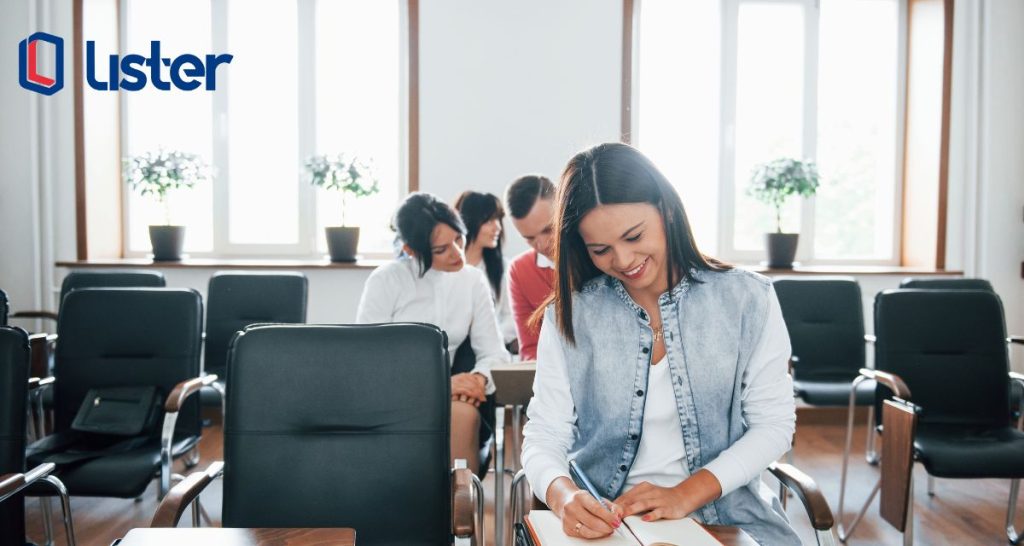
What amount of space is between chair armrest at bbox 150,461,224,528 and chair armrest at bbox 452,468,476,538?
51cm

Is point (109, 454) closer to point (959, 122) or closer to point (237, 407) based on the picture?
point (237, 407)

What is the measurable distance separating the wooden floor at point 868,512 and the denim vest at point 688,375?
1.64m

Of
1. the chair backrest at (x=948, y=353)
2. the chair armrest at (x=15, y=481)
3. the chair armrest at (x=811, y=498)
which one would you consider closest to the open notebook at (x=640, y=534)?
the chair armrest at (x=811, y=498)

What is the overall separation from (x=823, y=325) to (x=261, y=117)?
12.1 feet

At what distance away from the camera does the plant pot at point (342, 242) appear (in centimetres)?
486

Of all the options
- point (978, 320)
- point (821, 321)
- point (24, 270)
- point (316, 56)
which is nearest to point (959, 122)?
point (821, 321)

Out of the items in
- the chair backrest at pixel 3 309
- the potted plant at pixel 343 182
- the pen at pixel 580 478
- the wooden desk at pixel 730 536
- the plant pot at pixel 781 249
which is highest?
the potted plant at pixel 343 182

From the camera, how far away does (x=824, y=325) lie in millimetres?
3947

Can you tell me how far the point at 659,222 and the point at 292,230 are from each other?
166 inches

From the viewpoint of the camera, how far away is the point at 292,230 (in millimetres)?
5277

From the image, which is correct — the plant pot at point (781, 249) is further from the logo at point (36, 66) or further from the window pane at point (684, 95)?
the logo at point (36, 66)

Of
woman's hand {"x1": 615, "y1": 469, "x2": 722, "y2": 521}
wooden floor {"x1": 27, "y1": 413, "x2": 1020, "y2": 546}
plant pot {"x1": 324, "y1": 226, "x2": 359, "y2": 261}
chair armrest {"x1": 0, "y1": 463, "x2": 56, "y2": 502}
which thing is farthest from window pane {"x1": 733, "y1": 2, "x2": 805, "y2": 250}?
chair armrest {"x1": 0, "y1": 463, "x2": 56, "y2": 502}

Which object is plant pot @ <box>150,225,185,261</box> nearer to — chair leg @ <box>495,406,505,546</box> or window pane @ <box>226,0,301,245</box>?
window pane @ <box>226,0,301,245</box>

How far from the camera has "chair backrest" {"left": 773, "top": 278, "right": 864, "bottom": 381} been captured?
393 cm
